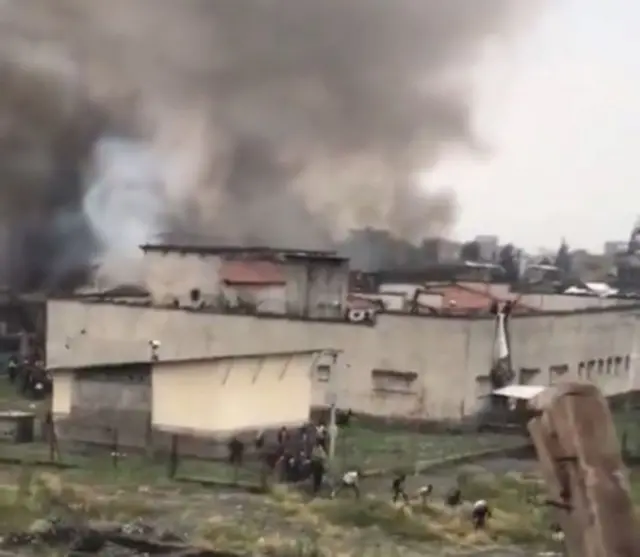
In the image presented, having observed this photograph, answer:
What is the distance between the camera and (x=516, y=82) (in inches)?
122

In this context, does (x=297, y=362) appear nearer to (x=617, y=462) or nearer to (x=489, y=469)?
(x=489, y=469)

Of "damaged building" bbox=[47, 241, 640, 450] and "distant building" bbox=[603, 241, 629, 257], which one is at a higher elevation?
"distant building" bbox=[603, 241, 629, 257]

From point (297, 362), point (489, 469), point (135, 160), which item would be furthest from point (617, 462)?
point (135, 160)

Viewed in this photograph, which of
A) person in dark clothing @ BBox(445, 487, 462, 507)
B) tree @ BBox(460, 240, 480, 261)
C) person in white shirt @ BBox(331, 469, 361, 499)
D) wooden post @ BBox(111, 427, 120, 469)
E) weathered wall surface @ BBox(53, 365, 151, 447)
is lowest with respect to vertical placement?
person in dark clothing @ BBox(445, 487, 462, 507)

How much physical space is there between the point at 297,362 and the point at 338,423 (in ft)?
0.62

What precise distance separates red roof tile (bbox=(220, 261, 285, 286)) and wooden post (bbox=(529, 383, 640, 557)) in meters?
1.43

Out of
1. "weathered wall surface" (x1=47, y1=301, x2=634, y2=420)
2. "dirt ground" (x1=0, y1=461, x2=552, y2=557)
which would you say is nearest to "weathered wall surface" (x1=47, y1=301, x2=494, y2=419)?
"weathered wall surface" (x1=47, y1=301, x2=634, y2=420)

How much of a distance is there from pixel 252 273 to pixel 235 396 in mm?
341

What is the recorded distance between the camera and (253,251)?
3.04 metres

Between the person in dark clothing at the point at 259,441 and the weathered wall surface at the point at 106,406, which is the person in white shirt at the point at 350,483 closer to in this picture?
the person in dark clothing at the point at 259,441

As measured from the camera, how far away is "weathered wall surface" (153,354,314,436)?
2.95m

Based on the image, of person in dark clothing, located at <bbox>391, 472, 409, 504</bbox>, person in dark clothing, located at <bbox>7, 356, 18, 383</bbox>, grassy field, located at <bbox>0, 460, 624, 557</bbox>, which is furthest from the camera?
person in dark clothing, located at <bbox>7, 356, 18, 383</bbox>

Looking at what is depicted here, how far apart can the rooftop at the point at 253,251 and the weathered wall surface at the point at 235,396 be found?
0.27m

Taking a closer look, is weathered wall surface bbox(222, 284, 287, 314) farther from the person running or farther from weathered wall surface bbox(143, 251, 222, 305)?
the person running
